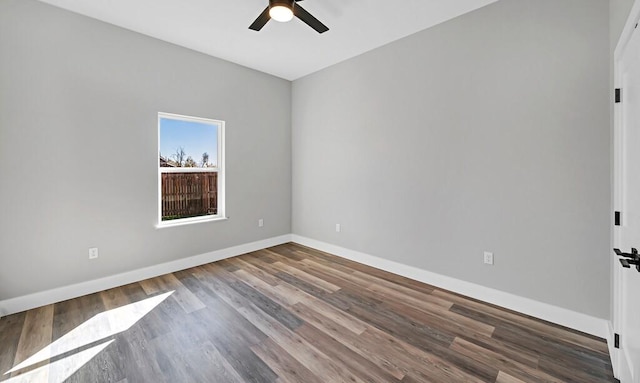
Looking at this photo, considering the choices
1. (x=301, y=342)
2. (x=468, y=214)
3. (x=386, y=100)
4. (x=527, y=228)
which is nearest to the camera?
(x=301, y=342)

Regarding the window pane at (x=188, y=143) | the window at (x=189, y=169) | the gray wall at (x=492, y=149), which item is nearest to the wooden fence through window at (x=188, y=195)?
the window at (x=189, y=169)

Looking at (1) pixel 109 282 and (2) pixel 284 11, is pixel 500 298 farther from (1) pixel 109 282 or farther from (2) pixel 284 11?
(1) pixel 109 282

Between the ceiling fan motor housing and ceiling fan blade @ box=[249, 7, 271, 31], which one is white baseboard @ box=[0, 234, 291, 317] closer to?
ceiling fan blade @ box=[249, 7, 271, 31]

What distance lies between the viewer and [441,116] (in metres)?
3.01

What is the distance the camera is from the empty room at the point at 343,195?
6.22 feet

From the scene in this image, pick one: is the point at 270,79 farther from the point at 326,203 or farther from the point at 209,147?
the point at 326,203

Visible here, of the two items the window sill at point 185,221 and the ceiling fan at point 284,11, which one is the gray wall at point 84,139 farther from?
the ceiling fan at point 284,11

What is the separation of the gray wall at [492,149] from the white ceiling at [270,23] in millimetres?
281

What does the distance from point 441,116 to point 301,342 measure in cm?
266

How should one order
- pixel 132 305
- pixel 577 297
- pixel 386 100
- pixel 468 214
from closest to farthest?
pixel 577 297, pixel 132 305, pixel 468 214, pixel 386 100

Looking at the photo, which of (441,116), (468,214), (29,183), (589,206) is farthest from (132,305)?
(589,206)

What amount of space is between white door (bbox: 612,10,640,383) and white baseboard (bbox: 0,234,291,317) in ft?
13.2

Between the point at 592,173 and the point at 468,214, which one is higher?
the point at 592,173

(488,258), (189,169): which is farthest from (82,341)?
(488,258)
